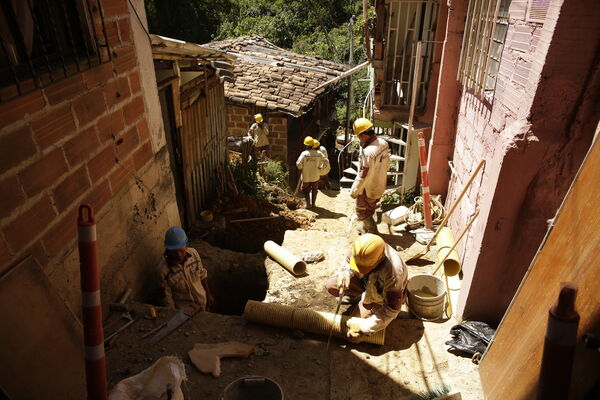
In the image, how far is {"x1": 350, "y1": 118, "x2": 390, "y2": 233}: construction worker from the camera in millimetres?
6371

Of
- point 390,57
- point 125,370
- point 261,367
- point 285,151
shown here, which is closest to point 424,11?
point 390,57

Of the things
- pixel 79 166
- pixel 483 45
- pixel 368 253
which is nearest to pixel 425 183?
pixel 483 45

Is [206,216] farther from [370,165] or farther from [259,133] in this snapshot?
[259,133]

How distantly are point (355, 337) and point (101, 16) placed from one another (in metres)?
3.79

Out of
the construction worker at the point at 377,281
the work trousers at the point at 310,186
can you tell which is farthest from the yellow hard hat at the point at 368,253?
the work trousers at the point at 310,186

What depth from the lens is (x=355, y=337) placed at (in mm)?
3926

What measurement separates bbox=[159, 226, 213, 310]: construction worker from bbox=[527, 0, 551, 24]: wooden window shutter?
13.1ft

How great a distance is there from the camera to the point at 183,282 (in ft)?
14.5

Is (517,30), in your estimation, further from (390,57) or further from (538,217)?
(390,57)

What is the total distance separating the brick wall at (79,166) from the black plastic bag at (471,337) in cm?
347

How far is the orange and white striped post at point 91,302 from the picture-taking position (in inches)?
61.8

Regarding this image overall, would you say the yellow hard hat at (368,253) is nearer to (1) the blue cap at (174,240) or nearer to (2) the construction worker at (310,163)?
(1) the blue cap at (174,240)

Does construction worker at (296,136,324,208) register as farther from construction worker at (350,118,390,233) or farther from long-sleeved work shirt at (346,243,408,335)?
long-sleeved work shirt at (346,243,408,335)

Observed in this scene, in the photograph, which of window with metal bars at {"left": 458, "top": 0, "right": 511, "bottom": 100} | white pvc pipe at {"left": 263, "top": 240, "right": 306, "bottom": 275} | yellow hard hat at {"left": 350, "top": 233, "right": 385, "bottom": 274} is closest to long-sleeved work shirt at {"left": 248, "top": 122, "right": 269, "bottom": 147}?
white pvc pipe at {"left": 263, "top": 240, "right": 306, "bottom": 275}
